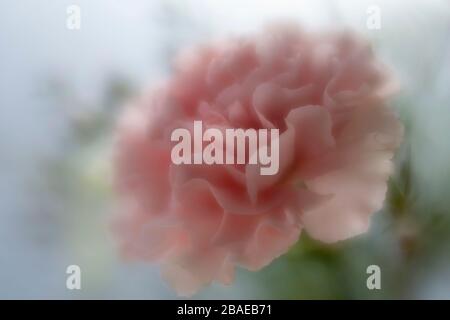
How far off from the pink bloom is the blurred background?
0.08ft

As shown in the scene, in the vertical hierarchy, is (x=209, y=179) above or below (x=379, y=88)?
below

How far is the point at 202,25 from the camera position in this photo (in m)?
0.67

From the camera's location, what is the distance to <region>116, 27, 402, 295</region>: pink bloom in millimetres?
635

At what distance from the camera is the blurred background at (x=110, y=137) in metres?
0.67

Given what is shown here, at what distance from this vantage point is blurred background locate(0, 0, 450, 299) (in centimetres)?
67

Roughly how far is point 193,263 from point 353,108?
11.5 inches

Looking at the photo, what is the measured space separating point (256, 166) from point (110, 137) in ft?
0.66

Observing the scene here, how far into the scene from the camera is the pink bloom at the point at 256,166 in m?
0.64

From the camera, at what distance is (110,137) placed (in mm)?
673

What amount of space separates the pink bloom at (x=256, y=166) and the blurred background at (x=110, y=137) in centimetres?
3

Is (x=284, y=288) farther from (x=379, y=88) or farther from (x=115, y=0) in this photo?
(x=115, y=0)
